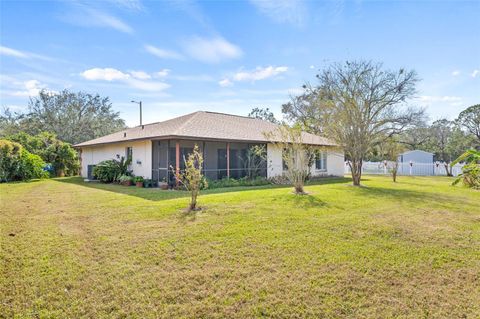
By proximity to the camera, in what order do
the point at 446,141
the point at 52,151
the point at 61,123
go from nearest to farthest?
the point at 52,151
the point at 61,123
the point at 446,141

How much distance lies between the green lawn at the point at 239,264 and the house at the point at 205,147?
6778mm

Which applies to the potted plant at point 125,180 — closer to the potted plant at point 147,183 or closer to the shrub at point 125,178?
the shrub at point 125,178

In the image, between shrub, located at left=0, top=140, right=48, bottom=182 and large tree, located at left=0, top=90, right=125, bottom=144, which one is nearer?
shrub, located at left=0, top=140, right=48, bottom=182

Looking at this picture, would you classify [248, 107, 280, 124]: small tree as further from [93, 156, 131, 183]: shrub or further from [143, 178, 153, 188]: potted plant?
[143, 178, 153, 188]: potted plant

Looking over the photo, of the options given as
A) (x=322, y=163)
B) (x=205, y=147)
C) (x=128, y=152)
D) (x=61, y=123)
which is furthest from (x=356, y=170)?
(x=61, y=123)

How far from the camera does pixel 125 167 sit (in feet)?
53.4

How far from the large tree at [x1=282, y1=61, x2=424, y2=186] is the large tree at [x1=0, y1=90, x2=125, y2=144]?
95.9ft

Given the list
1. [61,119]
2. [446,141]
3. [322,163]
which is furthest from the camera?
[446,141]

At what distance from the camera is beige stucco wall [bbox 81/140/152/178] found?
49.1ft

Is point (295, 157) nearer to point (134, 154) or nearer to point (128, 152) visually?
point (134, 154)

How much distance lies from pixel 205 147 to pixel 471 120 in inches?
1472

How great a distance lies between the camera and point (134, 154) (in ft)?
53.4

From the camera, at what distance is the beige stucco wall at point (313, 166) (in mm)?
17156

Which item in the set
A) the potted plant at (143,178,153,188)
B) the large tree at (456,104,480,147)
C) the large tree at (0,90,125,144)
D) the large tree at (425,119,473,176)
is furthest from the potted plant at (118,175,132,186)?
the large tree at (456,104,480,147)
